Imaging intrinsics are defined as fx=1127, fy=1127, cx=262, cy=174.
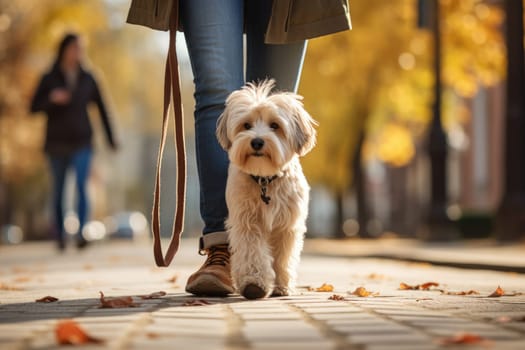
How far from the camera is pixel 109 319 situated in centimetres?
497

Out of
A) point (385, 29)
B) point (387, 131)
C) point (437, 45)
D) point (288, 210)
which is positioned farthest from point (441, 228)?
point (288, 210)

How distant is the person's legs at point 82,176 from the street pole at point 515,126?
6748 mm

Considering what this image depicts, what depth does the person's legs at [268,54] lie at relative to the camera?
22.9ft

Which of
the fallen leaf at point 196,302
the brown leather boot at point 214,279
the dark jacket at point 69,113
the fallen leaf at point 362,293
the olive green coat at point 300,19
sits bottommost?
the fallen leaf at point 196,302

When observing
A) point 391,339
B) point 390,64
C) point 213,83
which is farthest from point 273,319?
point 390,64

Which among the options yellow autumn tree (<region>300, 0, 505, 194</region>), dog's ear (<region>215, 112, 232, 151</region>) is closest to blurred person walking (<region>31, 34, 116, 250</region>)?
dog's ear (<region>215, 112, 232, 151</region>)

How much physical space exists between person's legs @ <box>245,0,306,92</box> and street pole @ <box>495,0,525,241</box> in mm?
10975

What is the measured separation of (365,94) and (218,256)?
2210cm

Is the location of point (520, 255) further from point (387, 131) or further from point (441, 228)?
point (387, 131)

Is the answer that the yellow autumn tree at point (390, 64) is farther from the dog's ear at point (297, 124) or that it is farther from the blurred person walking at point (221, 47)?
the dog's ear at point (297, 124)

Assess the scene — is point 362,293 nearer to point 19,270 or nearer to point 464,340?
point 464,340

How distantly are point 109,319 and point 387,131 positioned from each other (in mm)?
28456

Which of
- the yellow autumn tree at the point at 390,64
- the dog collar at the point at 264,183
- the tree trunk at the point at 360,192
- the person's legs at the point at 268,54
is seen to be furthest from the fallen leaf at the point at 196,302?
the tree trunk at the point at 360,192

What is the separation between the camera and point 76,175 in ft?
47.7
